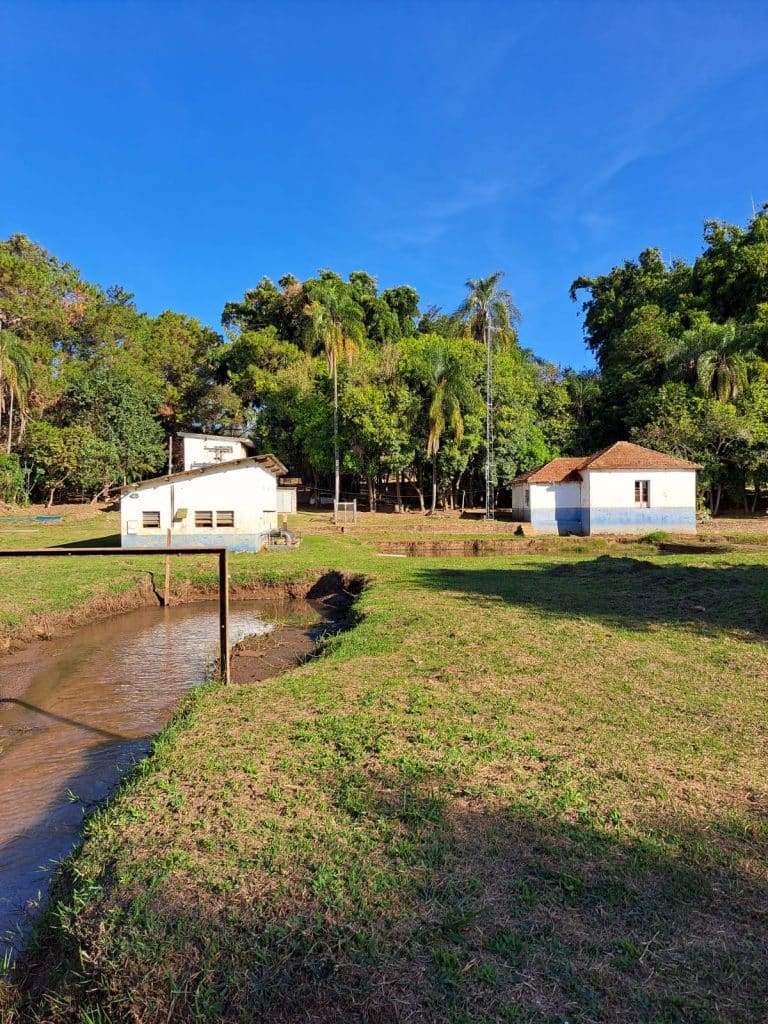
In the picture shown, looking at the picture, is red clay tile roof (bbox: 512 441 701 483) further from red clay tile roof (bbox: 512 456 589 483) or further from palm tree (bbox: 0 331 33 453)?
palm tree (bbox: 0 331 33 453)

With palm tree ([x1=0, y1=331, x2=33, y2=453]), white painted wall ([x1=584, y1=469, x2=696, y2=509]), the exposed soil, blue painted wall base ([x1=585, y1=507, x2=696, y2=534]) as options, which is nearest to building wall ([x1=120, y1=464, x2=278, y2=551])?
the exposed soil

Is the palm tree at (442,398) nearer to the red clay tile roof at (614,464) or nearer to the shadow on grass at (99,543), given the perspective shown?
the red clay tile roof at (614,464)

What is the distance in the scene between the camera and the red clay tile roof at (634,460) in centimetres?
3062

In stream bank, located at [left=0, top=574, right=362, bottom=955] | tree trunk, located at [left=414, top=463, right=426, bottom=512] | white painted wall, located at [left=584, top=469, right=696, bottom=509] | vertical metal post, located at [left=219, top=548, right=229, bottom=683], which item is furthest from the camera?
tree trunk, located at [left=414, top=463, right=426, bottom=512]

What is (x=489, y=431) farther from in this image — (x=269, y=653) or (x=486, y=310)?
(x=269, y=653)

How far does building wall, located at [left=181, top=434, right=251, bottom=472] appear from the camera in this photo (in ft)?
102

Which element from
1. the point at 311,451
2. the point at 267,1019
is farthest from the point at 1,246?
Answer: the point at 267,1019

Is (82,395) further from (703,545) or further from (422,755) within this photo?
(422,755)

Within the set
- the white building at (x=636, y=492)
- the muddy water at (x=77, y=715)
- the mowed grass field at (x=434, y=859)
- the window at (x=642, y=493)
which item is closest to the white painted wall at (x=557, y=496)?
the white building at (x=636, y=492)

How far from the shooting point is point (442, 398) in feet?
118

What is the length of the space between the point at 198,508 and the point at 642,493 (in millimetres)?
23153

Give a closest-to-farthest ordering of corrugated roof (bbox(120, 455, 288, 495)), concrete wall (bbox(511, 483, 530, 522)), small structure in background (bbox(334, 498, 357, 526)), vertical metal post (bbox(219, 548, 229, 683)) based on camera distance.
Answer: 1. vertical metal post (bbox(219, 548, 229, 683))
2. corrugated roof (bbox(120, 455, 288, 495))
3. small structure in background (bbox(334, 498, 357, 526))
4. concrete wall (bbox(511, 483, 530, 522))

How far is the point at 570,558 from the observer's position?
22.9m

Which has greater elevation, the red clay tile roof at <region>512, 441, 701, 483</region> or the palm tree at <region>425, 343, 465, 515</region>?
the palm tree at <region>425, 343, 465, 515</region>
